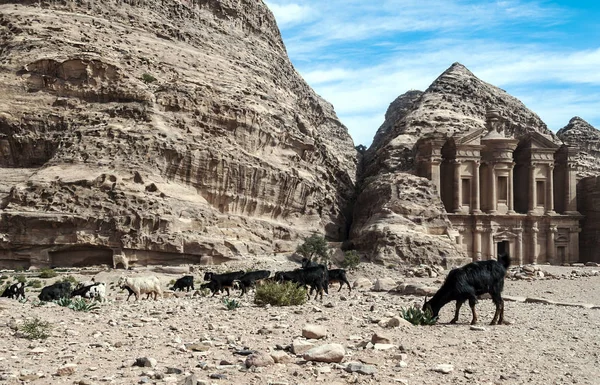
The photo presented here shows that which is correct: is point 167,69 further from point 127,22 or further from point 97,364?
point 97,364

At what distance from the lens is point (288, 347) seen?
1164cm

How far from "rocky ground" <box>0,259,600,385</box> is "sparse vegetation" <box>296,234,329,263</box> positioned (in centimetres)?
2347

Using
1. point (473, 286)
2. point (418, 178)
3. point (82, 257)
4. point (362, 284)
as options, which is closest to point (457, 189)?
point (418, 178)

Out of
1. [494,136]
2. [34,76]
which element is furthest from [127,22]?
[494,136]

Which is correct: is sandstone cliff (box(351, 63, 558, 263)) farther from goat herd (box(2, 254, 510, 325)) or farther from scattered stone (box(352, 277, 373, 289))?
goat herd (box(2, 254, 510, 325))

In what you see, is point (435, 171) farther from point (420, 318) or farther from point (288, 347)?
point (288, 347)

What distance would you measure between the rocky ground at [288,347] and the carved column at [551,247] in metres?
38.9

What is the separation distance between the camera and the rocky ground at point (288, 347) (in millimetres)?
9844

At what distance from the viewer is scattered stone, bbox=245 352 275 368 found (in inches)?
402

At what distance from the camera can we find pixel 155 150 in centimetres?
3984

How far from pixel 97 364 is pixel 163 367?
3.89 feet

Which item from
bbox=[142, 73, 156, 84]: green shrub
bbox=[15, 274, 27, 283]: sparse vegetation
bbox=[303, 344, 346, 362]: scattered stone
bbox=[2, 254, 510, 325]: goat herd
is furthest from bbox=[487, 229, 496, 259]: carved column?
bbox=[303, 344, 346, 362]: scattered stone

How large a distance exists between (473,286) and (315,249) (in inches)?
1098

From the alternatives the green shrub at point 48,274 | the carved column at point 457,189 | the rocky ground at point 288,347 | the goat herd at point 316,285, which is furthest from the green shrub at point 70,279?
the carved column at point 457,189
